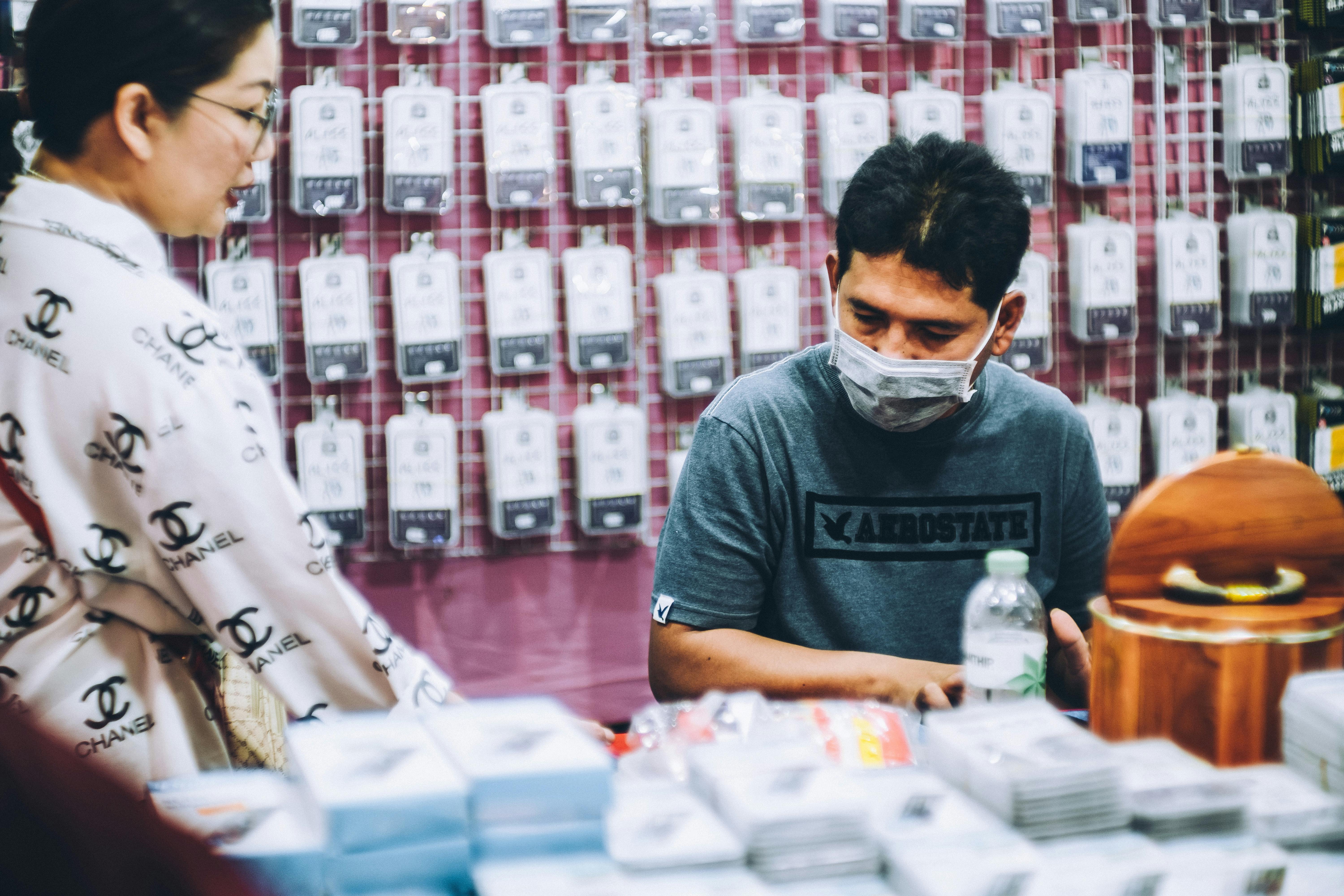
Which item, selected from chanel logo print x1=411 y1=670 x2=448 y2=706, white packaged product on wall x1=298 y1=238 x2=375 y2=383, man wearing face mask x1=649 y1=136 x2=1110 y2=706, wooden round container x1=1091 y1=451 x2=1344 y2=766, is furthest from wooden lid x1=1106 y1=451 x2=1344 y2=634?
white packaged product on wall x1=298 y1=238 x2=375 y2=383

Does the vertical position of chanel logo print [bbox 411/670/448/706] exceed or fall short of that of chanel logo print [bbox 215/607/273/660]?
it falls short

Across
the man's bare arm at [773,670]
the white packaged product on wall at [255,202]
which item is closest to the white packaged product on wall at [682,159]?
the white packaged product on wall at [255,202]

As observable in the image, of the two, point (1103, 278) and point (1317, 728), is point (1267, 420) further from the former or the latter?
A: point (1317, 728)

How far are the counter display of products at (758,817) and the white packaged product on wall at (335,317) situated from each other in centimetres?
208

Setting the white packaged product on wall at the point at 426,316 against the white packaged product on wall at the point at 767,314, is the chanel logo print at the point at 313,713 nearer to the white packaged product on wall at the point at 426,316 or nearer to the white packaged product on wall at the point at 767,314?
the white packaged product on wall at the point at 426,316

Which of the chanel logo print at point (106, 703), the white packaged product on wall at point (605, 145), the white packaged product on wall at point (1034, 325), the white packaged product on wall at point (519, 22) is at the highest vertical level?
the white packaged product on wall at point (519, 22)

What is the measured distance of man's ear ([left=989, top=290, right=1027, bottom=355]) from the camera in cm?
194

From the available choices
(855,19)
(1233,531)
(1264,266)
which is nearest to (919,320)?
(1233,531)

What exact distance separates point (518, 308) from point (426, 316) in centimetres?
24

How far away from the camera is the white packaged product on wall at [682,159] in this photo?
10.1 ft

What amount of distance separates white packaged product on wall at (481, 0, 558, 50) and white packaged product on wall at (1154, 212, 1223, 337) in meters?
1.83

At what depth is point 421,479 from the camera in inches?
120

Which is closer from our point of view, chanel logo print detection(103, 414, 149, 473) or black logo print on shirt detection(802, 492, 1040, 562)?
chanel logo print detection(103, 414, 149, 473)

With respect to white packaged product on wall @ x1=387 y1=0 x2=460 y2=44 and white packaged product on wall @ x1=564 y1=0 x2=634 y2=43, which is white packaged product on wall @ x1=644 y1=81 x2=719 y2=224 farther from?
white packaged product on wall @ x1=387 y1=0 x2=460 y2=44
